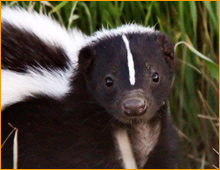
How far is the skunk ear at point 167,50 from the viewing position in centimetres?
471

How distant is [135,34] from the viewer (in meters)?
4.66

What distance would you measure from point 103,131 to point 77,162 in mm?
222

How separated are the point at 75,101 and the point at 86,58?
247 mm

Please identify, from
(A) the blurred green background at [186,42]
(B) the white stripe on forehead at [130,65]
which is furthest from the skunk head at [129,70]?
(A) the blurred green background at [186,42]

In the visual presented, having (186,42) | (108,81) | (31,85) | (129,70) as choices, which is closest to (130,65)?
(129,70)

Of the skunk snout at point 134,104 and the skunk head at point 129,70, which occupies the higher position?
the skunk head at point 129,70

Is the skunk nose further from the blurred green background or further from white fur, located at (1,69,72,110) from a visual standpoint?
the blurred green background

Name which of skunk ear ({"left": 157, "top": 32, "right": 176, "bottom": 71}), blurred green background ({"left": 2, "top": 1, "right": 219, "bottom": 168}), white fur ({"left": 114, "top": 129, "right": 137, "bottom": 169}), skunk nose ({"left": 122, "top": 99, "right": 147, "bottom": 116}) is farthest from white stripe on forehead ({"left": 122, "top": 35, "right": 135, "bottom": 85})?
blurred green background ({"left": 2, "top": 1, "right": 219, "bottom": 168})

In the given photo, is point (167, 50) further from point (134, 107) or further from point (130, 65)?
point (134, 107)

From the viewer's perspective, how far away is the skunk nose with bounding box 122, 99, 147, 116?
4305 millimetres

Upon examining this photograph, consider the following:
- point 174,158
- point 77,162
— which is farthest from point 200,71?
point 77,162

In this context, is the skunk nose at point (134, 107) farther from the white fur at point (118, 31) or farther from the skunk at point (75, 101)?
the white fur at point (118, 31)

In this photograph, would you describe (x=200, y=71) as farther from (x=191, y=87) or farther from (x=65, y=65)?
(x=65, y=65)

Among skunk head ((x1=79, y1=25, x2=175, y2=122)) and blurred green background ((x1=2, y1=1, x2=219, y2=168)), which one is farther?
blurred green background ((x1=2, y1=1, x2=219, y2=168))
